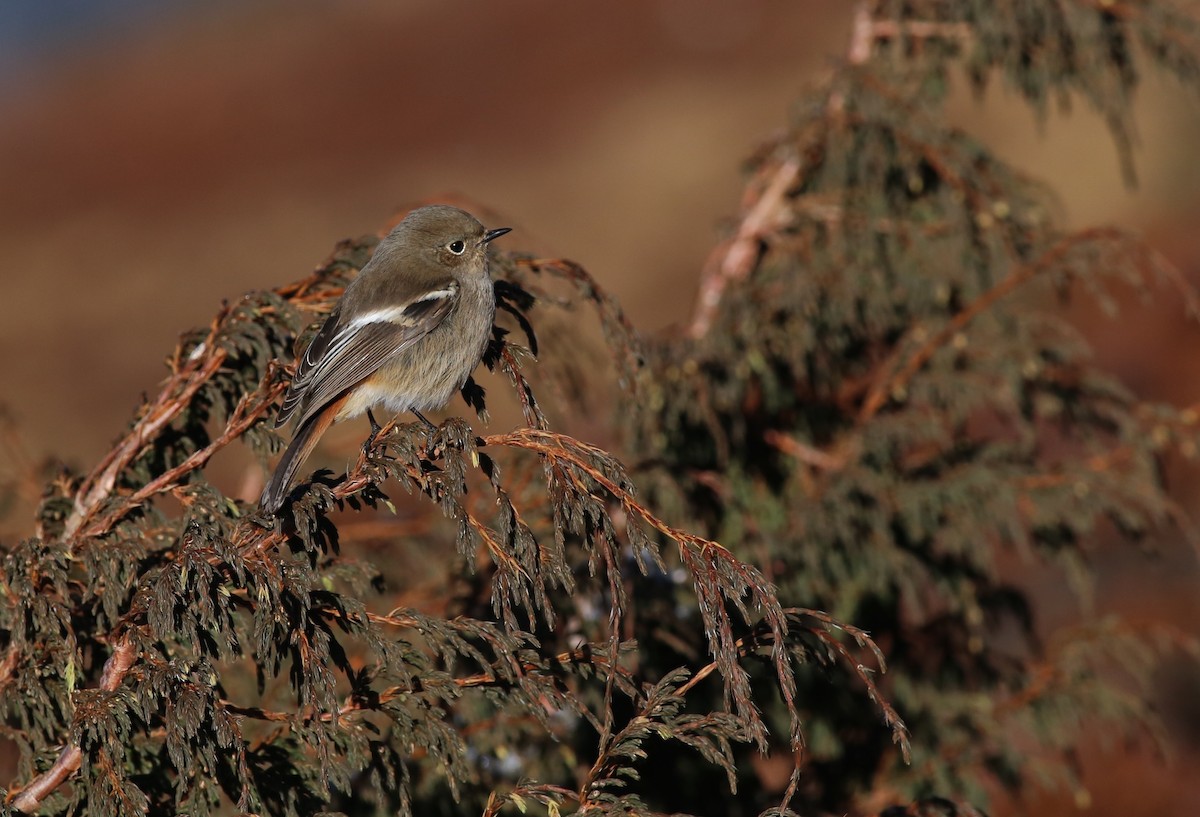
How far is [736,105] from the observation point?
83.1 ft

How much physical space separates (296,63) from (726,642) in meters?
28.9

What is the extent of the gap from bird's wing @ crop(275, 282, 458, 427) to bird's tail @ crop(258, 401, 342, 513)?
69 mm

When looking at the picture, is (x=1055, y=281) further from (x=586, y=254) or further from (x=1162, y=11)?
(x=586, y=254)

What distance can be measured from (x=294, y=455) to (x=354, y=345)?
46 cm

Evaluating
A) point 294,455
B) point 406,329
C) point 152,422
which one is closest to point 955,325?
point 406,329

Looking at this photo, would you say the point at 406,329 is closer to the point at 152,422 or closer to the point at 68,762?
the point at 152,422

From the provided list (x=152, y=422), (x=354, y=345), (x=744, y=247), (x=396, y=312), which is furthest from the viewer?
(x=744, y=247)

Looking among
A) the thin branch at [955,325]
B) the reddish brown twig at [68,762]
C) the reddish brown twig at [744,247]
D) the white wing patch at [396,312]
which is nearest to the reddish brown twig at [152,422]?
the white wing patch at [396,312]

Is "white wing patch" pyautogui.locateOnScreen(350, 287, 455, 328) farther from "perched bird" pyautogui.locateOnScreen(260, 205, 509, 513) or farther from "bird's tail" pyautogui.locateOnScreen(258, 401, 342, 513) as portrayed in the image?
"bird's tail" pyautogui.locateOnScreen(258, 401, 342, 513)

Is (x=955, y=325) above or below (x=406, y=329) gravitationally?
below

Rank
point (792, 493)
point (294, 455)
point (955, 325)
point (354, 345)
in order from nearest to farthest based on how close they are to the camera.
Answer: point (294, 455) → point (354, 345) → point (955, 325) → point (792, 493)

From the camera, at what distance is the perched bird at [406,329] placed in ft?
10.7

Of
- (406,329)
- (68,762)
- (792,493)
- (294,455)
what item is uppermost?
(406,329)

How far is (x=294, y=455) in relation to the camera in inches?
120
